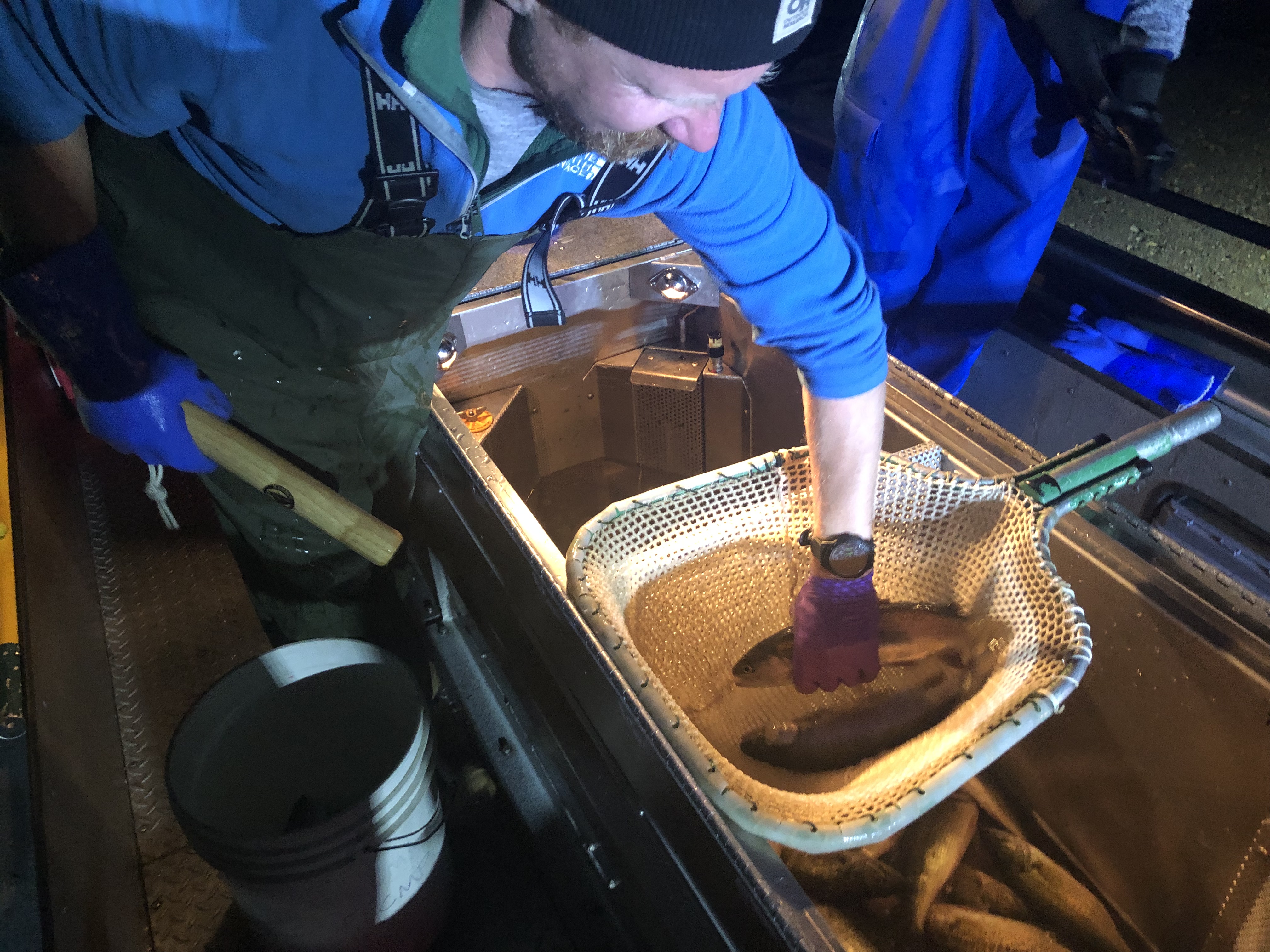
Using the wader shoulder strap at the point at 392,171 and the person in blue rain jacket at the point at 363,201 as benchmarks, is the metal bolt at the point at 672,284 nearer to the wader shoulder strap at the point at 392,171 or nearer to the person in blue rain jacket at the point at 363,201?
the person in blue rain jacket at the point at 363,201

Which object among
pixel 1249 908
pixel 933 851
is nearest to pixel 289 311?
pixel 933 851

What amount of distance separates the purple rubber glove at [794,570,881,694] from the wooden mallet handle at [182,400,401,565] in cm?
78

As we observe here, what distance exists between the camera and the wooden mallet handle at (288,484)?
1.30 metres

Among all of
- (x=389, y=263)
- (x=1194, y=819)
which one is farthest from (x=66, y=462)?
(x=1194, y=819)

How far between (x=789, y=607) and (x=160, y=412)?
1237 mm

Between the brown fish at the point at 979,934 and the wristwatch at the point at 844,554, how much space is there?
1.89 feet

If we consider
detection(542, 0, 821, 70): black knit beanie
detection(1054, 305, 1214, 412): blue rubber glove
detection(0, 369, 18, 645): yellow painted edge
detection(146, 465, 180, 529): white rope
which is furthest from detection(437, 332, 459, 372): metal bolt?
detection(1054, 305, 1214, 412): blue rubber glove

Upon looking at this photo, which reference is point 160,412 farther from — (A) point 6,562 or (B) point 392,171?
(A) point 6,562

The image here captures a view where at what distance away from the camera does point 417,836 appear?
4.57 feet

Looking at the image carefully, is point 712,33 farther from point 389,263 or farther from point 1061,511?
point 1061,511

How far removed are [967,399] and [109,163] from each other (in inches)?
112

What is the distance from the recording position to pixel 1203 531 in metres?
2.23

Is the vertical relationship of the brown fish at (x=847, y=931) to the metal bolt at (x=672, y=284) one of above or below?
below

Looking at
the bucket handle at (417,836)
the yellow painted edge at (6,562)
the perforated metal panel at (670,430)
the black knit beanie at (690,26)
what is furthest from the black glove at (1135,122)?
the yellow painted edge at (6,562)
